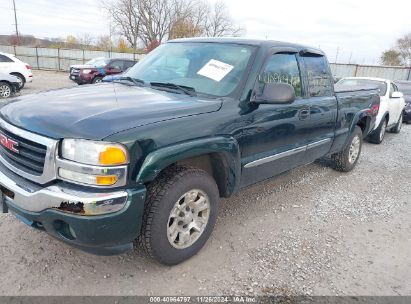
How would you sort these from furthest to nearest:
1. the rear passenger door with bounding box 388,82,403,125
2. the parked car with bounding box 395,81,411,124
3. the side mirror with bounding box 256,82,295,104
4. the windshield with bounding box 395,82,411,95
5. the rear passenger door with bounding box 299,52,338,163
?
the windshield with bounding box 395,82,411,95 → the parked car with bounding box 395,81,411,124 → the rear passenger door with bounding box 388,82,403,125 → the rear passenger door with bounding box 299,52,338,163 → the side mirror with bounding box 256,82,295,104

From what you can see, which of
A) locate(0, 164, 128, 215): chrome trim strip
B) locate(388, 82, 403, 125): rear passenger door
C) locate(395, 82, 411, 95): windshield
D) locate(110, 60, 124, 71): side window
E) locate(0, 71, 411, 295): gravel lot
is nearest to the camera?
locate(0, 164, 128, 215): chrome trim strip

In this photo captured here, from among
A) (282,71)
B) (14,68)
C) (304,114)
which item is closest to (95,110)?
(282,71)

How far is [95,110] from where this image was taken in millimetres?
2479

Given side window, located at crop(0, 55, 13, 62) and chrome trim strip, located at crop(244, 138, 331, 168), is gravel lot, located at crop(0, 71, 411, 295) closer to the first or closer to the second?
chrome trim strip, located at crop(244, 138, 331, 168)

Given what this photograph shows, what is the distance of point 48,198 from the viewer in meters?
2.22

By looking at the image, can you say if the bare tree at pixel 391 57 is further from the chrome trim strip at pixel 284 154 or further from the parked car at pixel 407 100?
the chrome trim strip at pixel 284 154

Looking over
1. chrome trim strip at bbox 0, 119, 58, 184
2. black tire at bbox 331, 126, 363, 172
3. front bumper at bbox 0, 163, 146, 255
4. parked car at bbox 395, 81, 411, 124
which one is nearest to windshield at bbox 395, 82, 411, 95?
parked car at bbox 395, 81, 411, 124

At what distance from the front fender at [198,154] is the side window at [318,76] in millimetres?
1641

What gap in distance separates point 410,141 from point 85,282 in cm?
908

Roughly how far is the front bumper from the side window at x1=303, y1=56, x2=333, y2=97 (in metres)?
2.70

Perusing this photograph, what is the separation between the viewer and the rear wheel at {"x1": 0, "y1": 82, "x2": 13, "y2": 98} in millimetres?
11680

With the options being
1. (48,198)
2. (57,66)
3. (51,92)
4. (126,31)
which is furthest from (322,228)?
(126,31)

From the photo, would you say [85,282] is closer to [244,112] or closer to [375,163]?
[244,112]

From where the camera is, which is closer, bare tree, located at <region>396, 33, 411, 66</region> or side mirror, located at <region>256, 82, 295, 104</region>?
side mirror, located at <region>256, 82, 295, 104</region>
